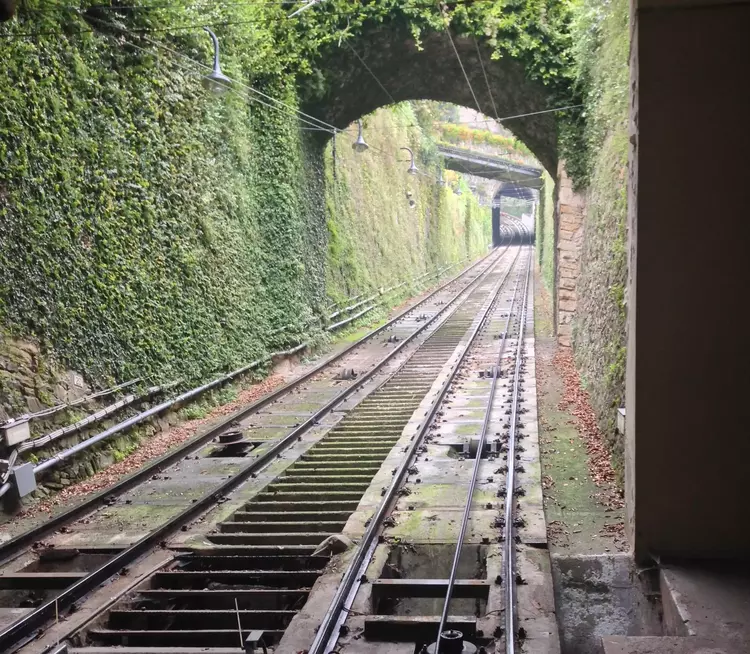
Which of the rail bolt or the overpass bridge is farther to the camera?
the overpass bridge

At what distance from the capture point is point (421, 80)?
65.4 feet

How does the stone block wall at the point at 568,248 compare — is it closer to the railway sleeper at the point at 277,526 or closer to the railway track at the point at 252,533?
the railway track at the point at 252,533

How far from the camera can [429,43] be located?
698 inches

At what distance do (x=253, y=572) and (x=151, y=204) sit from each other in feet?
23.6

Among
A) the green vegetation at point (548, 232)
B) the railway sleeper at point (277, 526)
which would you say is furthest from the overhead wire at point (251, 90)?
the green vegetation at point (548, 232)

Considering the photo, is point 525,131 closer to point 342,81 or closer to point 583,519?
point 342,81

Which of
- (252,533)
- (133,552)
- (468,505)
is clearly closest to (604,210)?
(468,505)

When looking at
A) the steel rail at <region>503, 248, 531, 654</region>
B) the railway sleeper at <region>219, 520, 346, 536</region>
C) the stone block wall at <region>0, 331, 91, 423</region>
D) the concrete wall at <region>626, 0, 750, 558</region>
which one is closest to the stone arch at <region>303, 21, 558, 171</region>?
the steel rail at <region>503, 248, 531, 654</region>

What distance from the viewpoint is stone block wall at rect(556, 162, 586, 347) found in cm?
1838

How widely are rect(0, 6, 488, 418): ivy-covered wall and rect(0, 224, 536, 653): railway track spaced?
1.91 metres

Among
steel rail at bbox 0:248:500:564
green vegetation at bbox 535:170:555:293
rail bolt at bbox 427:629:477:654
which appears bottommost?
steel rail at bbox 0:248:500:564

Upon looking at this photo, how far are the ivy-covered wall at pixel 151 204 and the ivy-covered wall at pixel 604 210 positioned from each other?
22.4 ft

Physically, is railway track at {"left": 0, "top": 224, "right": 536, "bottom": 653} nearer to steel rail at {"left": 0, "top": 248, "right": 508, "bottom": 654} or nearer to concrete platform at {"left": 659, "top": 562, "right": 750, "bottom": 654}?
steel rail at {"left": 0, "top": 248, "right": 508, "bottom": 654}

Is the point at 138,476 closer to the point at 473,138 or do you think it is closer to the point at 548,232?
the point at 548,232
